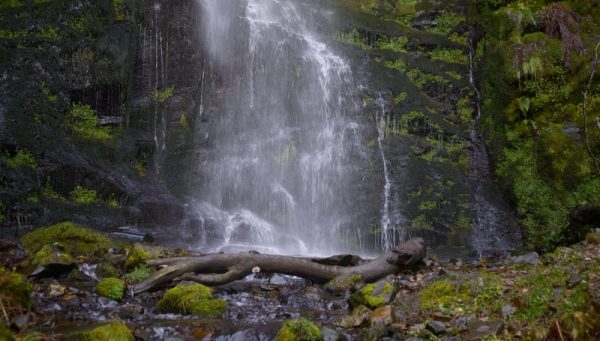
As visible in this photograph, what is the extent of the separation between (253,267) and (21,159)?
27.0 ft

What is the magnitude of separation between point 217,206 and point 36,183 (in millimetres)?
4985

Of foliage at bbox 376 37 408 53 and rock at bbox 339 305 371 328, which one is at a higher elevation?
foliage at bbox 376 37 408 53

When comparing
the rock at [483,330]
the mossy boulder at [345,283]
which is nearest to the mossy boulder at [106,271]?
the mossy boulder at [345,283]

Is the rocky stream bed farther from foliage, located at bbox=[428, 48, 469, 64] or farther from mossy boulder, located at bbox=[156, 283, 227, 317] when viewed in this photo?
foliage, located at bbox=[428, 48, 469, 64]

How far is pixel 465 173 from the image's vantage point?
15484 millimetres

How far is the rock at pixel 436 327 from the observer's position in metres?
4.88

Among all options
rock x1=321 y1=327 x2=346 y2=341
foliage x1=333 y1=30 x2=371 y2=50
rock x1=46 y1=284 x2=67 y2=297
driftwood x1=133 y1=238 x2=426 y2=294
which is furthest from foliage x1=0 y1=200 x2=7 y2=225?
foliage x1=333 y1=30 x2=371 y2=50

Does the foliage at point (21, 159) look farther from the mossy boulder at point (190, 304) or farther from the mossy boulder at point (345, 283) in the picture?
the mossy boulder at point (345, 283)

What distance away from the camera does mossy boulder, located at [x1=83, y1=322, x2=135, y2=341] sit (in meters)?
4.64

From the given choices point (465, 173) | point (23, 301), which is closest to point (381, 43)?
point (465, 173)

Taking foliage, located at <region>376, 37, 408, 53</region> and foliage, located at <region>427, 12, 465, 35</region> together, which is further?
foliage, located at <region>427, 12, 465, 35</region>

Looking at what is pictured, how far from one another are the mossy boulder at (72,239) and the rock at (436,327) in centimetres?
674

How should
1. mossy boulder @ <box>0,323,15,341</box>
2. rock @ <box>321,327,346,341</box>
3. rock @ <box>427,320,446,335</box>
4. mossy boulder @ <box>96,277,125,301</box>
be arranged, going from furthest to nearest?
mossy boulder @ <box>96,277,125,301</box>, rock @ <box>321,327,346,341</box>, rock @ <box>427,320,446,335</box>, mossy boulder @ <box>0,323,15,341</box>

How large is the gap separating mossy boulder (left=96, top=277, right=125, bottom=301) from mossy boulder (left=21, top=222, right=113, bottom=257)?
100 inches
